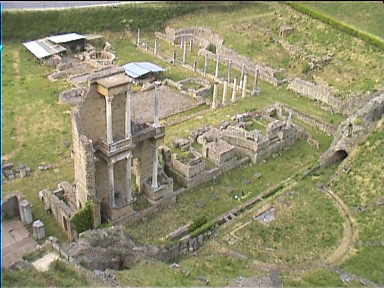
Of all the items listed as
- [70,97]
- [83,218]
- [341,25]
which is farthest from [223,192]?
[341,25]

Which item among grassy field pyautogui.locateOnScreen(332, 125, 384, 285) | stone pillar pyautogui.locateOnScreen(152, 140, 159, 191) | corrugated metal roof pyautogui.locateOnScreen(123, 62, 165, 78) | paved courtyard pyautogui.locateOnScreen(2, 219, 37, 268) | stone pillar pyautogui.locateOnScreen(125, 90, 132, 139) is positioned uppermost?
stone pillar pyautogui.locateOnScreen(125, 90, 132, 139)

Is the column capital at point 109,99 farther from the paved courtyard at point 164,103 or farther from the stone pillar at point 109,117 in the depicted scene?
the paved courtyard at point 164,103

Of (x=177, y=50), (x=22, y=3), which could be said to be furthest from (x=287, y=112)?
(x=22, y=3)

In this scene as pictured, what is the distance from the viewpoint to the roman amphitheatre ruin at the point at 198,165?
104ft

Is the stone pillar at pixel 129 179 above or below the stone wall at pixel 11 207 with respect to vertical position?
above

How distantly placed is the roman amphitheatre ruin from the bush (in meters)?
0.07

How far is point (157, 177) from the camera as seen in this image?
38.7 metres

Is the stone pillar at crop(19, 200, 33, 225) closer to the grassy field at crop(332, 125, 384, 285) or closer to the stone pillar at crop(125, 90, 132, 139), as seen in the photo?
the stone pillar at crop(125, 90, 132, 139)

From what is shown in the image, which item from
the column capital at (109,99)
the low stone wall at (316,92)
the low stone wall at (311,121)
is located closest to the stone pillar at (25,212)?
the column capital at (109,99)

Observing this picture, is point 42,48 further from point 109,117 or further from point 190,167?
point 109,117

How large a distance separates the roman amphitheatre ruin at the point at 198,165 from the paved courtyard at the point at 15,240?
0.13 metres

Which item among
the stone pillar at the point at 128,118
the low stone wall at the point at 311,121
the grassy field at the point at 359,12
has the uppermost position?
the stone pillar at the point at 128,118

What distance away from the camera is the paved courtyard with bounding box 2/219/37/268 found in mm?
33156

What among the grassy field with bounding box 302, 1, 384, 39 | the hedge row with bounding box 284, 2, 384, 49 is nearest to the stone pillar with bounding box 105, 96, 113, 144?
the hedge row with bounding box 284, 2, 384, 49
